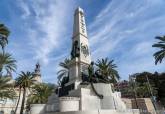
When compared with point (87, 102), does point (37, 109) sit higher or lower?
lower

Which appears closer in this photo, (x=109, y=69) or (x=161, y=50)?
(x=161, y=50)

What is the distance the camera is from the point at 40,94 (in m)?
42.1

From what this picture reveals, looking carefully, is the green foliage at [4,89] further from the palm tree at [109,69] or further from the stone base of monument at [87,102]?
the palm tree at [109,69]

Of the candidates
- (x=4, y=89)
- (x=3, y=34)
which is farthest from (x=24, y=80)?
(x=3, y=34)

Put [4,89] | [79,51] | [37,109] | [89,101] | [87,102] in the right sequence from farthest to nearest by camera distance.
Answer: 1. [79,51]
2. [4,89]
3. [37,109]
4. [89,101]
5. [87,102]

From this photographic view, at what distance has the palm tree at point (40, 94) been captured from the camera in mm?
41037

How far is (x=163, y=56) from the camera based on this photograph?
26234 mm

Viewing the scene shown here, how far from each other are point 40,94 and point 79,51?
18.9 m

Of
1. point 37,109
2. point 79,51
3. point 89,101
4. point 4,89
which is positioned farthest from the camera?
point 79,51

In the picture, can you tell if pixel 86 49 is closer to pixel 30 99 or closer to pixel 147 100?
pixel 30 99

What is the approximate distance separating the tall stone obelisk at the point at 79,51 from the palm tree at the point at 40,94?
16563 millimetres

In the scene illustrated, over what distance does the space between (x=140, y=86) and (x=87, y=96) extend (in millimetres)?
40567

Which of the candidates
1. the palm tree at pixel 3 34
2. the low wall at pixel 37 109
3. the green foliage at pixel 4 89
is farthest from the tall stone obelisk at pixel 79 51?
the palm tree at pixel 3 34

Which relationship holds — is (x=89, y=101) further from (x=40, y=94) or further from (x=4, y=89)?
(x=40, y=94)
